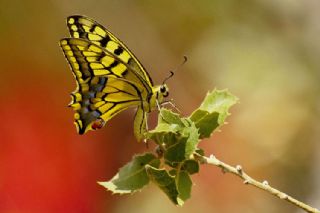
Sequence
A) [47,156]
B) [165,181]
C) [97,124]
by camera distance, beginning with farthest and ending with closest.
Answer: [47,156], [97,124], [165,181]

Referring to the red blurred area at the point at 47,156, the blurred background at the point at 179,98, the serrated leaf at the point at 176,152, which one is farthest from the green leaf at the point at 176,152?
the red blurred area at the point at 47,156

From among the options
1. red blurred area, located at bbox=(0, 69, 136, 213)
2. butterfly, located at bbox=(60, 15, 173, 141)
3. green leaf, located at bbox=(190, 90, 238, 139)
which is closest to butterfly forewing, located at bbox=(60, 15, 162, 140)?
butterfly, located at bbox=(60, 15, 173, 141)

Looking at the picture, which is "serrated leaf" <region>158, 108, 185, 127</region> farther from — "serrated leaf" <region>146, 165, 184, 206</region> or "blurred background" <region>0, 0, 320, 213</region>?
"blurred background" <region>0, 0, 320, 213</region>

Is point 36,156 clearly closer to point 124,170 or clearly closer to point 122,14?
point 122,14

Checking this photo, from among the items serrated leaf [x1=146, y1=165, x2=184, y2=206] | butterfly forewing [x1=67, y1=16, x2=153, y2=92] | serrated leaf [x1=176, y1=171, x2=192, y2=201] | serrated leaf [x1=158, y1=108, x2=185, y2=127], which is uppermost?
butterfly forewing [x1=67, y1=16, x2=153, y2=92]

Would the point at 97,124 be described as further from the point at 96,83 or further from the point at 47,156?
the point at 47,156

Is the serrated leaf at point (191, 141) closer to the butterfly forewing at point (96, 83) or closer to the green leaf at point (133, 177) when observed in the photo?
the green leaf at point (133, 177)

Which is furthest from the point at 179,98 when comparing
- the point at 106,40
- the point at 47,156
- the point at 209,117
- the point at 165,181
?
the point at 165,181
